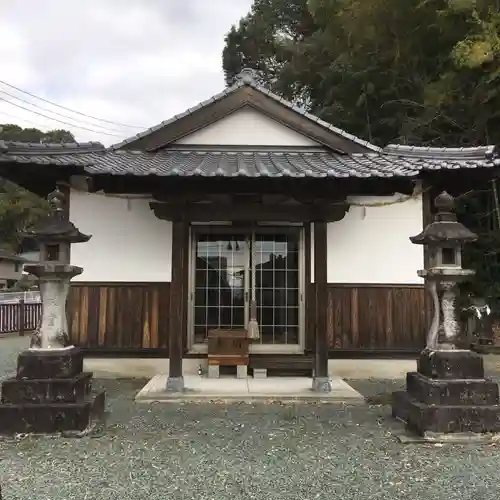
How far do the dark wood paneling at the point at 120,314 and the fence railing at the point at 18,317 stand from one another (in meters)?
8.18

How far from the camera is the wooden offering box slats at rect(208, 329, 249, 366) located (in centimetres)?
716

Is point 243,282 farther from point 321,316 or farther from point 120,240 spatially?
point 120,240

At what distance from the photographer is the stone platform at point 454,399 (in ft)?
15.5

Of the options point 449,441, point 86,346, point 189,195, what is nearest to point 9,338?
point 86,346

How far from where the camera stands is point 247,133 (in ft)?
26.6

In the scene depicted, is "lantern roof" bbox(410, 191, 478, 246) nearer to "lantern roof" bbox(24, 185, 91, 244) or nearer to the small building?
the small building

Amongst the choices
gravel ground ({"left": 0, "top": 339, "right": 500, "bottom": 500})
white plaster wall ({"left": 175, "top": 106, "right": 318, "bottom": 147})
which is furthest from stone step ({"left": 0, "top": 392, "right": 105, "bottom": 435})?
white plaster wall ({"left": 175, "top": 106, "right": 318, "bottom": 147})

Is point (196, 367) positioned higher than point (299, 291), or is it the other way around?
point (299, 291)

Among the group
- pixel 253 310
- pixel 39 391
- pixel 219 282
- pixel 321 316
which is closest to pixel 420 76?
pixel 219 282

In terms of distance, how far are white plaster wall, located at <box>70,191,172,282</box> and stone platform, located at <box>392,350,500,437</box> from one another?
4.10 metres

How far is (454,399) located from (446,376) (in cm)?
23

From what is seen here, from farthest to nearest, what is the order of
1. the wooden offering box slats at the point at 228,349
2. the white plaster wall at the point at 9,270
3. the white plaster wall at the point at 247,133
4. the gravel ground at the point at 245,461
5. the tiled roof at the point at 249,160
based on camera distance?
the white plaster wall at the point at 9,270
the white plaster wall at the point at 247,133
the wooden offering box slats at the point at 228,349
the tiled roof at the point at 249,160
the gravel ground at the point at 245,461

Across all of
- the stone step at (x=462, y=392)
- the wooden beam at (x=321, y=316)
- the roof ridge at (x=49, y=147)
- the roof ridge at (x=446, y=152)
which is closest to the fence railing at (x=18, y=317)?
the roof ridge at (x=49, y=147)

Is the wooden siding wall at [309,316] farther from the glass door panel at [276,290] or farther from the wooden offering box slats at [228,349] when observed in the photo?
the wooden offering box slats at [228,349]
